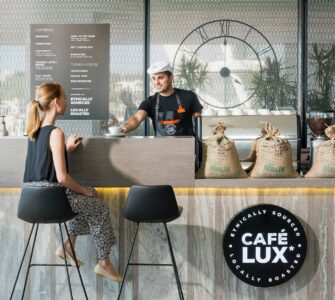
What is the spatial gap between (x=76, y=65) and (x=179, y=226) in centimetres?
231

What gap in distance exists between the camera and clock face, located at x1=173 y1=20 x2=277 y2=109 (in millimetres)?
5379

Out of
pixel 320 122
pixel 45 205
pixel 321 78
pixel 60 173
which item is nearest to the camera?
pixel 45 205

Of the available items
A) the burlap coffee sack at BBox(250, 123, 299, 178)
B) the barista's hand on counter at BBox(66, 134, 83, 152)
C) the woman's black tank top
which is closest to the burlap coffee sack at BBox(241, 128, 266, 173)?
the burlap coffee sack at BBox(250, 123, 299, 178)

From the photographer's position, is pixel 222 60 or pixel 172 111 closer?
pixel 172 111

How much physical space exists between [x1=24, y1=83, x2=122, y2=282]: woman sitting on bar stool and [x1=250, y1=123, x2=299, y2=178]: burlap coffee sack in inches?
35.5

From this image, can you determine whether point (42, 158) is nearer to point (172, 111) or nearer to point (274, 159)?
point (274, 159)

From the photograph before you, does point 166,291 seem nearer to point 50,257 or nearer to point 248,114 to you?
point 50,257

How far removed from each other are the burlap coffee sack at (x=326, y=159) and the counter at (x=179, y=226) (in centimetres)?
5

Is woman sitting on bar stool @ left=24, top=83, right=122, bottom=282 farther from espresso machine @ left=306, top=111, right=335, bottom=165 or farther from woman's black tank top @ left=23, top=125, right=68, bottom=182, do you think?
espresso machine @ left=306, top=111, right=335, bottom=165

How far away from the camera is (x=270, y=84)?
5.39 m

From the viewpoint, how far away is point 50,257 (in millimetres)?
3717

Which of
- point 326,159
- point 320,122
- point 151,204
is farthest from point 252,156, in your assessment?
point 151,204

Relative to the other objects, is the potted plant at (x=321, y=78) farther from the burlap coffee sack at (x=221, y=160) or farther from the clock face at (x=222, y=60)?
the burlap coffee sack at (x=221, y=160)

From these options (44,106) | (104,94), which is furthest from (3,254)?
(104,94)
